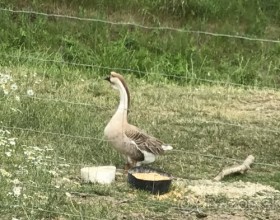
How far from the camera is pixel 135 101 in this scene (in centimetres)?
818

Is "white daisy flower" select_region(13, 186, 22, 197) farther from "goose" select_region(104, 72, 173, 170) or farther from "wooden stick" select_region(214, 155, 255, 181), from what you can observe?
"wooden stick" select_region(214, 155, 255, 181)

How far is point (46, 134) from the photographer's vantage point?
637 centimetres

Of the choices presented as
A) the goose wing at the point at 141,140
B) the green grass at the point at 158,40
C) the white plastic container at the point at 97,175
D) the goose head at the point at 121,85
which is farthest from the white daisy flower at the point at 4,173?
the green grass at the point at 158,40

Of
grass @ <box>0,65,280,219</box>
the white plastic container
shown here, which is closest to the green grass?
grass @ <box>0,65,280,219</box>

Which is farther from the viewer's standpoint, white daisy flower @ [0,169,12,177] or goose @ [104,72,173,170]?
goose @ [104,72,173,170]

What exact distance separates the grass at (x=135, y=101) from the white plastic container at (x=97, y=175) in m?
0.09

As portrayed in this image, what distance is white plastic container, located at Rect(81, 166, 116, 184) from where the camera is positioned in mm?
5336

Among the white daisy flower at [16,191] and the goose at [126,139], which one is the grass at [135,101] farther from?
the goose at [126,139]

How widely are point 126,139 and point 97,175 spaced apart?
40cm

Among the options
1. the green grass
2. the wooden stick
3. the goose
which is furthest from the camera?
the green grass

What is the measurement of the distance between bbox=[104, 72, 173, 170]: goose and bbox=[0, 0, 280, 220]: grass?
19cm

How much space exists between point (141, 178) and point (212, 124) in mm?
2195

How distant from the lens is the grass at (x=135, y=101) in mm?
4988

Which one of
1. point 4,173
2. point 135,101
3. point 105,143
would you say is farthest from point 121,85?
point 135,101
